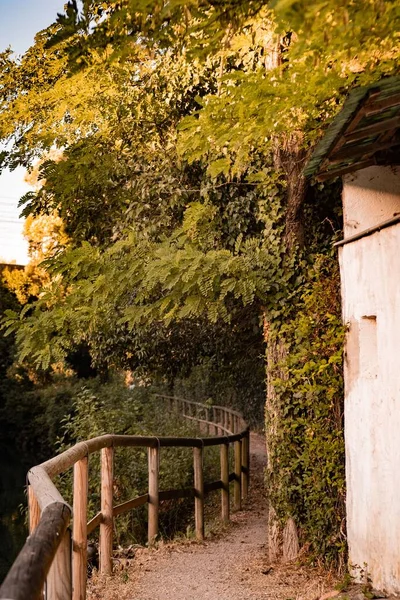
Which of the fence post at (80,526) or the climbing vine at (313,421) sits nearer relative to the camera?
the fence post at (80,526)

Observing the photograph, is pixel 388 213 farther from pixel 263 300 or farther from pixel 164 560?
pixel 164 560

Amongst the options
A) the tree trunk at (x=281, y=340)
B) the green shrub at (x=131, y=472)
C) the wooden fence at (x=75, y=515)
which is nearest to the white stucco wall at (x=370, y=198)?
the tree trunk at (x=281, y=340)

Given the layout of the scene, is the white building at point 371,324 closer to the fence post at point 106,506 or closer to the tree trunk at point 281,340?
the tree trunk at point 281,340

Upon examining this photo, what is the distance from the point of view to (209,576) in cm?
688

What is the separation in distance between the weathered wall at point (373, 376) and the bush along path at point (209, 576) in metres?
0.78

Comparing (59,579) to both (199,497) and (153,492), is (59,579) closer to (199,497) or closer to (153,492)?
(153,492)

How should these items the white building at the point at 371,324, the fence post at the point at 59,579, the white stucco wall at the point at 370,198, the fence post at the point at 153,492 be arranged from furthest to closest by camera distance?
the fence post at the point at 153,492 → the white stucco wall at the point at 370,198 → the white building at the point at 371,324 → the fence post at the point at 59,579

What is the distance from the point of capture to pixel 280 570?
7.32m

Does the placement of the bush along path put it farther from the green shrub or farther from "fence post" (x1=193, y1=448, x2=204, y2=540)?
the green shrub

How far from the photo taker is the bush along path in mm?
6156

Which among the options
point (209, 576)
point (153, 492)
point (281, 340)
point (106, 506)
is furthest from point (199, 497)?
point (106, 506)

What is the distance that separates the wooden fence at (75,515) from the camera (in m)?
1.92

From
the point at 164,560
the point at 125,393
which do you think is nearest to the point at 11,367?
the point at 125,393

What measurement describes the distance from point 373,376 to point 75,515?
266 cm
